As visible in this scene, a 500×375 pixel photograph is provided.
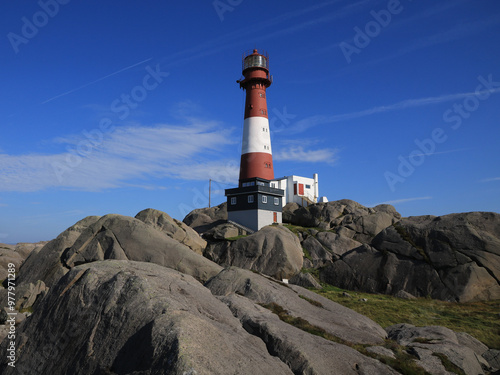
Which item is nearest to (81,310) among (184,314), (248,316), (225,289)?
(184,314)

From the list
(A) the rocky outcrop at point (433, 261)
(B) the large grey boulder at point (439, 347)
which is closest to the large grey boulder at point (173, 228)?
(A) the rocky outcrop at point (433, 261)

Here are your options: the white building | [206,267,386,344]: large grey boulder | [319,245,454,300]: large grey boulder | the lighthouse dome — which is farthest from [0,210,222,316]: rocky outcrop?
the lighthouse dome

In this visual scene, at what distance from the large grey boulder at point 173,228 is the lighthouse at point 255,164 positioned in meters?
13.5

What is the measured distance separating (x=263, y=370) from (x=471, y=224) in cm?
3138

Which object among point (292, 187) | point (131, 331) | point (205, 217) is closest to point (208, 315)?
point (131, 331)

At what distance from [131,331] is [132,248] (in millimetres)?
21382

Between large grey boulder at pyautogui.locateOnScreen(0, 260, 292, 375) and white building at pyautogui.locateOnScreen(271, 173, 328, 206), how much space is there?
194 feet

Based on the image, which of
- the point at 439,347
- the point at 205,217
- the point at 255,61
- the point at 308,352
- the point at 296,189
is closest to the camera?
the point at 308,352

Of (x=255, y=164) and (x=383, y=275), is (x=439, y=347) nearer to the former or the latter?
(x=383, y=275)

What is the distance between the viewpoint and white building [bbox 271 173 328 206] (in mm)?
70125

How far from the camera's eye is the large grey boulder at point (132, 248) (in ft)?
91.8

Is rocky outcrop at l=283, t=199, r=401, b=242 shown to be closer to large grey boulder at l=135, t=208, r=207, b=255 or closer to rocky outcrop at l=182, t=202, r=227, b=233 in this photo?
rocky outcrop at l=182, t=202, r=227, b=233

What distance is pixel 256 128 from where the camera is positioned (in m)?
60.3

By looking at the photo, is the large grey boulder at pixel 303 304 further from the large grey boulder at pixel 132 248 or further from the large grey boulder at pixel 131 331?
the large grey boulder at pixel 132 248
